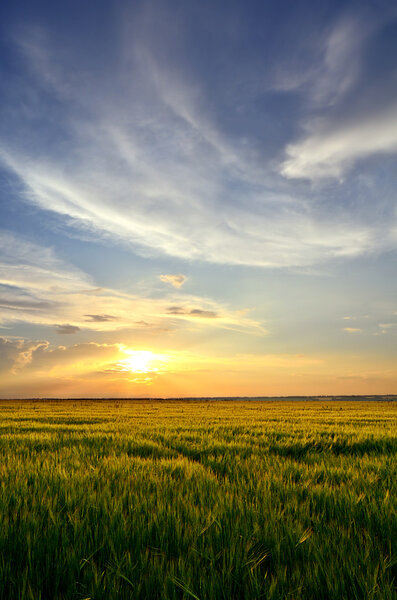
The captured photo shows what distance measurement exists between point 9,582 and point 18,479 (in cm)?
233

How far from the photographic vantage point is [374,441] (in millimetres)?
8289

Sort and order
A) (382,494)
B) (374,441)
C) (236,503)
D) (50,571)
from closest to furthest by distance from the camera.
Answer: (50,571)
(236,503)
(382,494)
(374,441)

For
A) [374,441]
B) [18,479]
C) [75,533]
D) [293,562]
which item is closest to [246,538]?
[293,562]

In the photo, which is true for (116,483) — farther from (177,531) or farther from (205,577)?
(205,577)

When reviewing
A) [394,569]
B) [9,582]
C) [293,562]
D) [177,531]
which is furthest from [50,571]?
[394,569]

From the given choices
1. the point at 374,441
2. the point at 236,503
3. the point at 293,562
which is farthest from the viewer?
the point at 374,441

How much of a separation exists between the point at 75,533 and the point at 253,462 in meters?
3.55

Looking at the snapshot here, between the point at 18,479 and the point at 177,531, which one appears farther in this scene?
the point at 18,479

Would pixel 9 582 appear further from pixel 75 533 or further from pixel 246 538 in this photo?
pixel 246 538

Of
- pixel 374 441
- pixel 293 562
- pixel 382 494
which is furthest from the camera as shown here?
pixel 374 441

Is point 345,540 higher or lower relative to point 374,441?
higher

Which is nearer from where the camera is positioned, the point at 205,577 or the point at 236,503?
the point at 205,577

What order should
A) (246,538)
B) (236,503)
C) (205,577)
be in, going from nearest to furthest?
(205,577)
(246,538)
(236,503)

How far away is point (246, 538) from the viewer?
252cm
